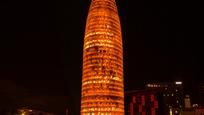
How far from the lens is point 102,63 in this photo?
114688mm

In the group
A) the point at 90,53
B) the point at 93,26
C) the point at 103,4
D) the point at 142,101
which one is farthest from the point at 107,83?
the point at 142,101

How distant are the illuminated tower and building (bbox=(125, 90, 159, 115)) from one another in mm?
37327

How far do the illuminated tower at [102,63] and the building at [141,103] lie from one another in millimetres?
37327

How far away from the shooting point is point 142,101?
15300cm

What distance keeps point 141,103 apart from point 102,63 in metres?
51.1

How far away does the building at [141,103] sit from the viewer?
147 m

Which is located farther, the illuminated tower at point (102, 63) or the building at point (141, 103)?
the building at point (141, 103)

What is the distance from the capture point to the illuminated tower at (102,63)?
11019 centimetres

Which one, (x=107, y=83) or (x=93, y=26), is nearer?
(x=107, y=83)

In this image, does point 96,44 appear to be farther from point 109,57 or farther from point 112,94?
point 112,94

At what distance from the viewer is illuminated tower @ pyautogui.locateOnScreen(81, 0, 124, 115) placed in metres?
110

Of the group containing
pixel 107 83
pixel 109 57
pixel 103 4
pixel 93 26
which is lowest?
pixel 107 83

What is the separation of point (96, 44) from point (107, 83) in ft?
60.9

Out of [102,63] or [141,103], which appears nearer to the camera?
[102,63]
